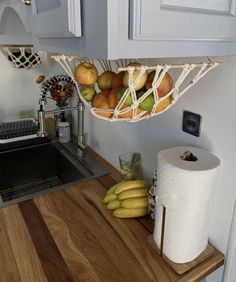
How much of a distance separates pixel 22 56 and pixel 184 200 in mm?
1526

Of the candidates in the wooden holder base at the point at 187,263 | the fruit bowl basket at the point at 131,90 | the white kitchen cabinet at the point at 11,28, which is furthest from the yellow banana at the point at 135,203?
the white kitchen cabinet at the point at 11,28

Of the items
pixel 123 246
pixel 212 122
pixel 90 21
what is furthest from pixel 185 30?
pixel 123 246

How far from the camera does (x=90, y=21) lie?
44 centimetres

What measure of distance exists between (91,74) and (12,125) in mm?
1199

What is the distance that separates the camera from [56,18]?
51 cm

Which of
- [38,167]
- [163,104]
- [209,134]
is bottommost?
[38,167]

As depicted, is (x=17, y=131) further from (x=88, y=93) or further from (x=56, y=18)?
(x=56, y=18)

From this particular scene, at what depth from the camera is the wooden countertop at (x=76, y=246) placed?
716 millimetres

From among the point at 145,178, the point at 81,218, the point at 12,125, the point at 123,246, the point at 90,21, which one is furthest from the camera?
the point at 12,125

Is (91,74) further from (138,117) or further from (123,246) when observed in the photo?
(123,246)

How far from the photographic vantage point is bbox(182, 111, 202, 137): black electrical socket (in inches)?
31.5

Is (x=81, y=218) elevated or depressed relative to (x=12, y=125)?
depressed

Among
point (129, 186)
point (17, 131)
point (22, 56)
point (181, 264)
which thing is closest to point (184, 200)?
point (181, 264)

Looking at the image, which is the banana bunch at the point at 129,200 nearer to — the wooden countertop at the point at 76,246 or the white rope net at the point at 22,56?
the wooden countertop at the point at 76,246
